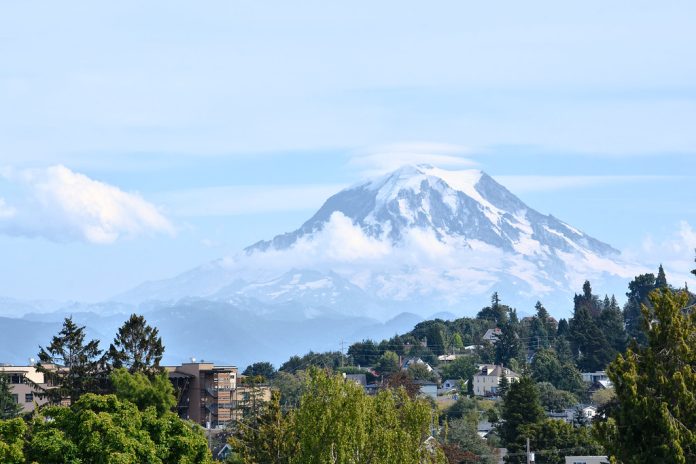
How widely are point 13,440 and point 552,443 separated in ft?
195

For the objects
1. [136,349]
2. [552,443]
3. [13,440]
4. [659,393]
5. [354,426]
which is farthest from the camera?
[552,443]

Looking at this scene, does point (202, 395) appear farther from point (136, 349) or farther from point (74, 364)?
point (74, 364)

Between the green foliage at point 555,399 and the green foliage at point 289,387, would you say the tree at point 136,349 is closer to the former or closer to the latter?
the green foliage at point 289,387

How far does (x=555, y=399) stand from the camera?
6250 inches

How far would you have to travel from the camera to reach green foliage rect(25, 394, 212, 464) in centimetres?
4559

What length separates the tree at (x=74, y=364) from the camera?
303 ft

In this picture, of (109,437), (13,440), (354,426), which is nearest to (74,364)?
(354,426)

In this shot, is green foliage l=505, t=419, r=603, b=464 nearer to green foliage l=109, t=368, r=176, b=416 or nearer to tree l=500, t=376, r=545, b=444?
tree l=500, t=376, r=545, b=444

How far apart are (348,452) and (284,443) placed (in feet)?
46.0

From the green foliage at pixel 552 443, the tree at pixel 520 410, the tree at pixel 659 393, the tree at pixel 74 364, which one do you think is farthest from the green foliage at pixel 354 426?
the tree at pixel 520 410

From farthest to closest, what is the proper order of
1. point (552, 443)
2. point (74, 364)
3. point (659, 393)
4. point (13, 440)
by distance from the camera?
point (552, 443) < point (74, 364) < point (13, 440) < point (659, 393)

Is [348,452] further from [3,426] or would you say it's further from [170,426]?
[3,426]

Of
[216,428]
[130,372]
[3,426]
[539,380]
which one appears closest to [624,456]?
[3,426]

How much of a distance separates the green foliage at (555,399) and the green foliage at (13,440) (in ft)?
379
